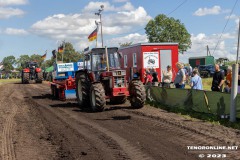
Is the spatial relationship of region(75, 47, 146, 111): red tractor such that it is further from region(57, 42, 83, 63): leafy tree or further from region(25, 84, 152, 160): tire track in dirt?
region(57, 42, 83, 63): leafy tree

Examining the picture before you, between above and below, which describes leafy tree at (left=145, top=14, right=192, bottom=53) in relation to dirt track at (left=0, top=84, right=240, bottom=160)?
above

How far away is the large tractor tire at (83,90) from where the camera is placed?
12.6 meters

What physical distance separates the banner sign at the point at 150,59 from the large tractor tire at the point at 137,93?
861cm

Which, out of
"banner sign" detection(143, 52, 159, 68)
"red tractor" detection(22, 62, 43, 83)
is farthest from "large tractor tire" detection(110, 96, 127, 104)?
"red tractor" detection(22, 62, 43, 83)

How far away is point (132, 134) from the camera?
7.71m

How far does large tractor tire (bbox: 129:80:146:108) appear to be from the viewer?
11531mm

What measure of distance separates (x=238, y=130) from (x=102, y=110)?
15.9 feet

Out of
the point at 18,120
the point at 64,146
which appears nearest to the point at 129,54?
the point at 18,120

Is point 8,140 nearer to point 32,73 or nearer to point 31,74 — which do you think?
point 32,73

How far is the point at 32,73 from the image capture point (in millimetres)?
32969

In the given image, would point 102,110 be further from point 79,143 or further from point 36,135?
point 79,143

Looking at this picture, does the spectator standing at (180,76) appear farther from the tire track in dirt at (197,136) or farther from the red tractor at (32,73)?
the red tractor at (32,73)

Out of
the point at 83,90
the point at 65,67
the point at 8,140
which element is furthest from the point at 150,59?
the point at 8,140

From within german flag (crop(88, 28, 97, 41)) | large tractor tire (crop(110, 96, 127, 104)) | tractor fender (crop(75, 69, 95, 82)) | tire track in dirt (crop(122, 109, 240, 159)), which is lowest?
tire track in dirt (crop(122, 109, 240, 159))
